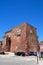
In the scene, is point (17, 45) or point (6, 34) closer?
point (17, 45)

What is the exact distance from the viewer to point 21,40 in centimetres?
8288

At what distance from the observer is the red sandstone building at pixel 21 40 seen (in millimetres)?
81188

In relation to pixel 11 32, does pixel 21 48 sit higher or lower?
lower

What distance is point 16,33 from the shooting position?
84.7 meters

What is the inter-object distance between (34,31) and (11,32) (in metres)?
11.2

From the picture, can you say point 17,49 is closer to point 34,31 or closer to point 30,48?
point 30,48

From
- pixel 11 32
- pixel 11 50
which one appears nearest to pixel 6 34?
pixel 11 32

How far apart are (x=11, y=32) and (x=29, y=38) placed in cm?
981

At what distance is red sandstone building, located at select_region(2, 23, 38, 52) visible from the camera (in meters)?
81.2

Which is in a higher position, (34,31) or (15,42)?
(34,31)

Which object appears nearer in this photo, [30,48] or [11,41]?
[30,48]

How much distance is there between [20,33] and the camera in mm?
83500

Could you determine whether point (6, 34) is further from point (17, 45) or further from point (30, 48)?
point (30, 48)

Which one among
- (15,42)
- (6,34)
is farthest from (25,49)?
(6,34)
